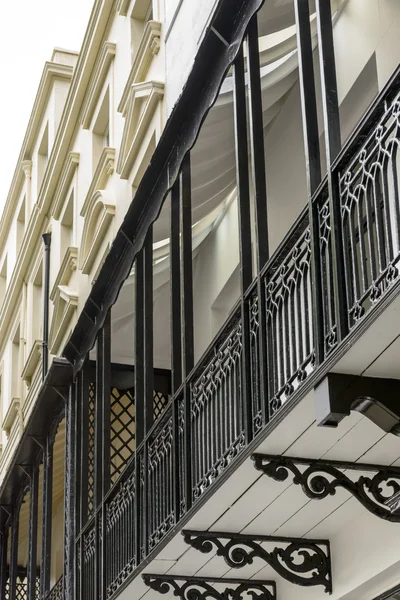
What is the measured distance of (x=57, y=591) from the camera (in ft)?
48.0

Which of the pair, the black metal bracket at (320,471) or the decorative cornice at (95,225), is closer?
the black metal bracket at (320,471)

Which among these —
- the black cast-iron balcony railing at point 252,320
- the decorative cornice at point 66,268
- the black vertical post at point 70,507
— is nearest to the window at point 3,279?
the decorative cornice at point 66,268

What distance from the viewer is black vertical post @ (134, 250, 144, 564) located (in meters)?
10.3

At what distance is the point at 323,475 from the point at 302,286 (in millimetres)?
1475

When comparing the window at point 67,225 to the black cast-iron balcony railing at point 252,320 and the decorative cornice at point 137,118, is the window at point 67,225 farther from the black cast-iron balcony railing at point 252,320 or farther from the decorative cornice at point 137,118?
the black cast-iron balcony railing at point 252,320

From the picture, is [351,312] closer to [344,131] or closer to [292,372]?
[292,372]

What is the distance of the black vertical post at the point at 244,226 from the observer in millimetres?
7926

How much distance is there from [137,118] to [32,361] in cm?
747

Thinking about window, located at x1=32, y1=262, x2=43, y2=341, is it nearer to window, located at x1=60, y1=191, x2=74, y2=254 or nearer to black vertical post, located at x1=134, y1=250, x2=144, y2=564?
window, located at x1=60, y1=191, x2=74, y2=254

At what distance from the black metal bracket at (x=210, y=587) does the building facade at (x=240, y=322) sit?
0.03 m

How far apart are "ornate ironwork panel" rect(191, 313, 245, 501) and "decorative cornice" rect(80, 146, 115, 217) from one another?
865 cm

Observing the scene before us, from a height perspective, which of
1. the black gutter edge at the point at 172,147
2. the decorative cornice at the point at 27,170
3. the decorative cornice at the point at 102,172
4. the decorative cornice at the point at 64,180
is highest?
the decorative cornice at the point at 27,170

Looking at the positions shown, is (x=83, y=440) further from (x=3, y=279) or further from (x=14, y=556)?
(x=3, y=279)

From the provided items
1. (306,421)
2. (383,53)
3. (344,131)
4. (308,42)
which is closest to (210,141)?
(344,131)
